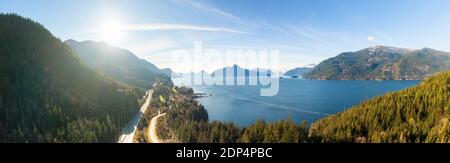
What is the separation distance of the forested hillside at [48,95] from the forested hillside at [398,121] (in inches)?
2334

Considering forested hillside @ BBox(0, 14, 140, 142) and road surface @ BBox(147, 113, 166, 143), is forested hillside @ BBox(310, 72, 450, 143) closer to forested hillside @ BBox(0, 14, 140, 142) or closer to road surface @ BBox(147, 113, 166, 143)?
road surface @ BBox(147, 113, 166, 143)

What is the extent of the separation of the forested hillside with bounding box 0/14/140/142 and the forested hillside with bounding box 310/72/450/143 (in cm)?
5929

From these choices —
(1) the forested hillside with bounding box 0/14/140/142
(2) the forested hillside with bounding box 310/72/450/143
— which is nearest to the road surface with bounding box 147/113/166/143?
(1) the forested hillside with bounding box 0/14/140/142

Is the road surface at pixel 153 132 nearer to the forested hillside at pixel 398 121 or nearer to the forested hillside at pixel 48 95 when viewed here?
the forested hillside at pixel 48 95

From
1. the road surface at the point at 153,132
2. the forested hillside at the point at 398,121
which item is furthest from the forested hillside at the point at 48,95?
the forested hillside at the point at 398,121

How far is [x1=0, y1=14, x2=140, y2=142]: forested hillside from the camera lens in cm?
6806
